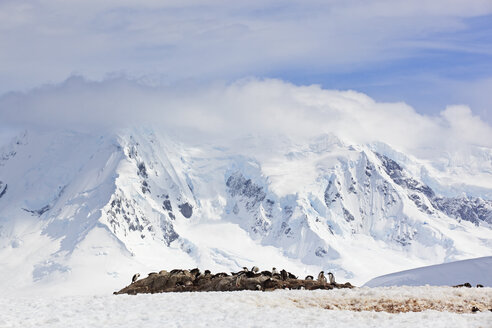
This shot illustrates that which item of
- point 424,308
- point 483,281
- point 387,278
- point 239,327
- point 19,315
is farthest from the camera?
point 387,278

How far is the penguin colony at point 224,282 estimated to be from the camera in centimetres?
3866

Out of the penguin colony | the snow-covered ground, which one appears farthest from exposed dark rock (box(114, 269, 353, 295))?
the snow-covered ground

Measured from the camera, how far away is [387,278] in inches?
3115

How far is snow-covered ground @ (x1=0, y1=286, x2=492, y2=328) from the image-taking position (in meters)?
26.9

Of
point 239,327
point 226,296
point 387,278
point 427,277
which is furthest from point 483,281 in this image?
point 239,327

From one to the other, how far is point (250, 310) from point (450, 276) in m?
47.7

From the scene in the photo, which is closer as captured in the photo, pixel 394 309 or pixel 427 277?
pixel 394 309

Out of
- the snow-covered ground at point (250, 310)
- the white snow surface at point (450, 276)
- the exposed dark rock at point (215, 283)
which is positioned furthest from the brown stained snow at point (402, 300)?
the white snow surface at point (450, 276)

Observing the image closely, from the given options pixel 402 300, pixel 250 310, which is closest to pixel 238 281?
pixel 250 310

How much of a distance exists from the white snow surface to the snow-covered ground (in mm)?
37382

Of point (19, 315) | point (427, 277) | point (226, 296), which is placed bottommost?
point (19, 315)

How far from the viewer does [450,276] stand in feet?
238

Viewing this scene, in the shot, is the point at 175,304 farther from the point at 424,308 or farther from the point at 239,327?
the point at 424,308

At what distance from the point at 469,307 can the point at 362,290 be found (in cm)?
525
